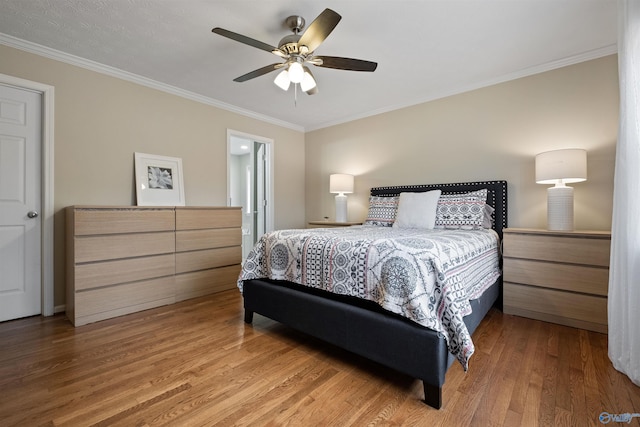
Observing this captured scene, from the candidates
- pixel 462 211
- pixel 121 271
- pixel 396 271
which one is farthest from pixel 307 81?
pixel 121 271

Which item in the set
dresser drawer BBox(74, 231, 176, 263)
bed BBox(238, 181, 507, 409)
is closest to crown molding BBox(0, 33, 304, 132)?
dresser drawer BBox(74, 231, 176, 263)

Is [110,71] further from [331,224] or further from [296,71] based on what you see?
[331,224]

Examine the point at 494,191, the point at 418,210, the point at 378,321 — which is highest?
the point at 494,191

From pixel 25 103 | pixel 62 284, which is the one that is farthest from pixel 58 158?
pixel 62 284

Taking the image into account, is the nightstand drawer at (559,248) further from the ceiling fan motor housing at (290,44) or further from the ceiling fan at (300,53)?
the ceiling fan motor housing at (290,44)

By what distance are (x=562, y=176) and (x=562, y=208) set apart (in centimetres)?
27

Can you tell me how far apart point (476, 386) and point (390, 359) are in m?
0.51

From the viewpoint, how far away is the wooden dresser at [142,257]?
2309 millimetres

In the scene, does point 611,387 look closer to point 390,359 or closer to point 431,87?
point 390,359

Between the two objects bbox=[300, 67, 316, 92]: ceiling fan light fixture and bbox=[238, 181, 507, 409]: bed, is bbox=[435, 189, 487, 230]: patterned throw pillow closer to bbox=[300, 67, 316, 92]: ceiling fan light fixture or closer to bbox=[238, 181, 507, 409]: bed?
bbox=[238, 181, 507, 409]: bed

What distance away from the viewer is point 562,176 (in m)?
2.28

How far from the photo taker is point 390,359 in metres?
1.47

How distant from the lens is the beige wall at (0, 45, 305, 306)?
99.7 inches

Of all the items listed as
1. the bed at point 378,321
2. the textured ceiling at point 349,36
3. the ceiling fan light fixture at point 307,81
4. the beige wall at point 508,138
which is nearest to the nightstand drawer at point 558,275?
the bed at point 378,321
